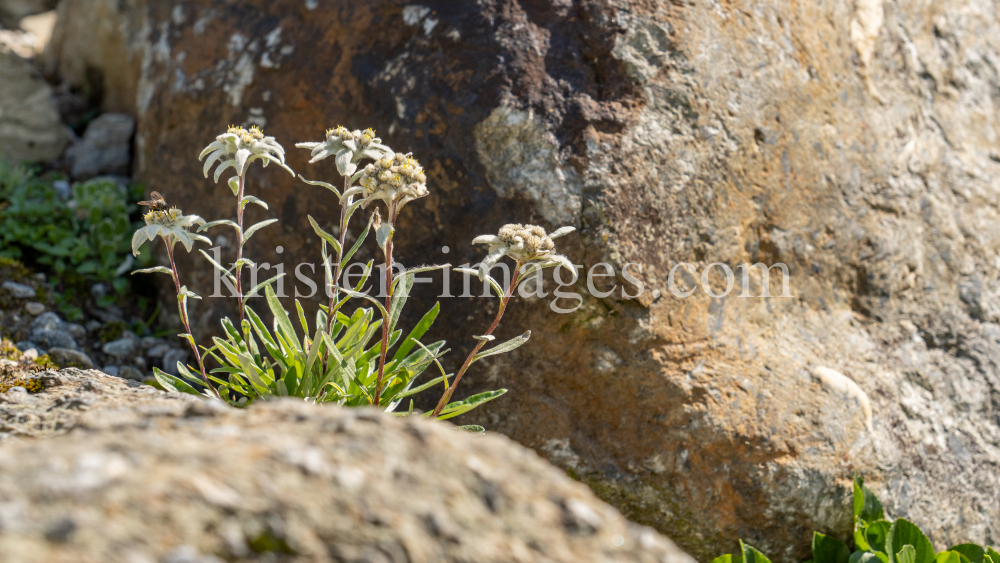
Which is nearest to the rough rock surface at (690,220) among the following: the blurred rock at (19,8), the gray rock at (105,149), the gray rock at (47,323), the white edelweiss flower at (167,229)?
the gray rock at (47,323)

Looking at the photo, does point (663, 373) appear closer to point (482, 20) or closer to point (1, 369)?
point (482, 20)

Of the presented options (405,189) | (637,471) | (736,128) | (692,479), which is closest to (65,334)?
(405,189)

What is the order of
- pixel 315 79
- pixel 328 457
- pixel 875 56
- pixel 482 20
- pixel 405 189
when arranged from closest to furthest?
pixel 328 457 < pixel 405 189 < pixel 482 20 < pixel 315 79 < pixel 875 56

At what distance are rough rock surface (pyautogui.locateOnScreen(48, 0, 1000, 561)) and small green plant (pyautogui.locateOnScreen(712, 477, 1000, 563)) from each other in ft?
0.24

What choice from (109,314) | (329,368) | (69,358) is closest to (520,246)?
(329,368)

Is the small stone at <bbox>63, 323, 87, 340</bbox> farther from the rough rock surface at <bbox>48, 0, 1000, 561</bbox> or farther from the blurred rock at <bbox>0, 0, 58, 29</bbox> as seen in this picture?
the blurred rock at <bbox>0, 0, 58, 29</bbox>

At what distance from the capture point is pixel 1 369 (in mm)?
2352

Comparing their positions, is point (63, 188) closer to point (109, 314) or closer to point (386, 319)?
point (109, 314)

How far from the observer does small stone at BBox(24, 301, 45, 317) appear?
10.8 feet

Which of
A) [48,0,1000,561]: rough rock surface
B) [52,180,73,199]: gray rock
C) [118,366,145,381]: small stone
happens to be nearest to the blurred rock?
[52,180,73,199]: gray rock

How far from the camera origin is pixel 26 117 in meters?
4.46

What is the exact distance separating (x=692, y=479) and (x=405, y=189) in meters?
1.53

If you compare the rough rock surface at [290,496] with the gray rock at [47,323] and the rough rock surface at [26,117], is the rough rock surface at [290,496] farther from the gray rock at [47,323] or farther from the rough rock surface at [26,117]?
the rough rock surface at [26,117]

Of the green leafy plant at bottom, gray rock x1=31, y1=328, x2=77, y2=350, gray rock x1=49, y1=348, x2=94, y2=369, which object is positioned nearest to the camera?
the green leafy plant at bottom
